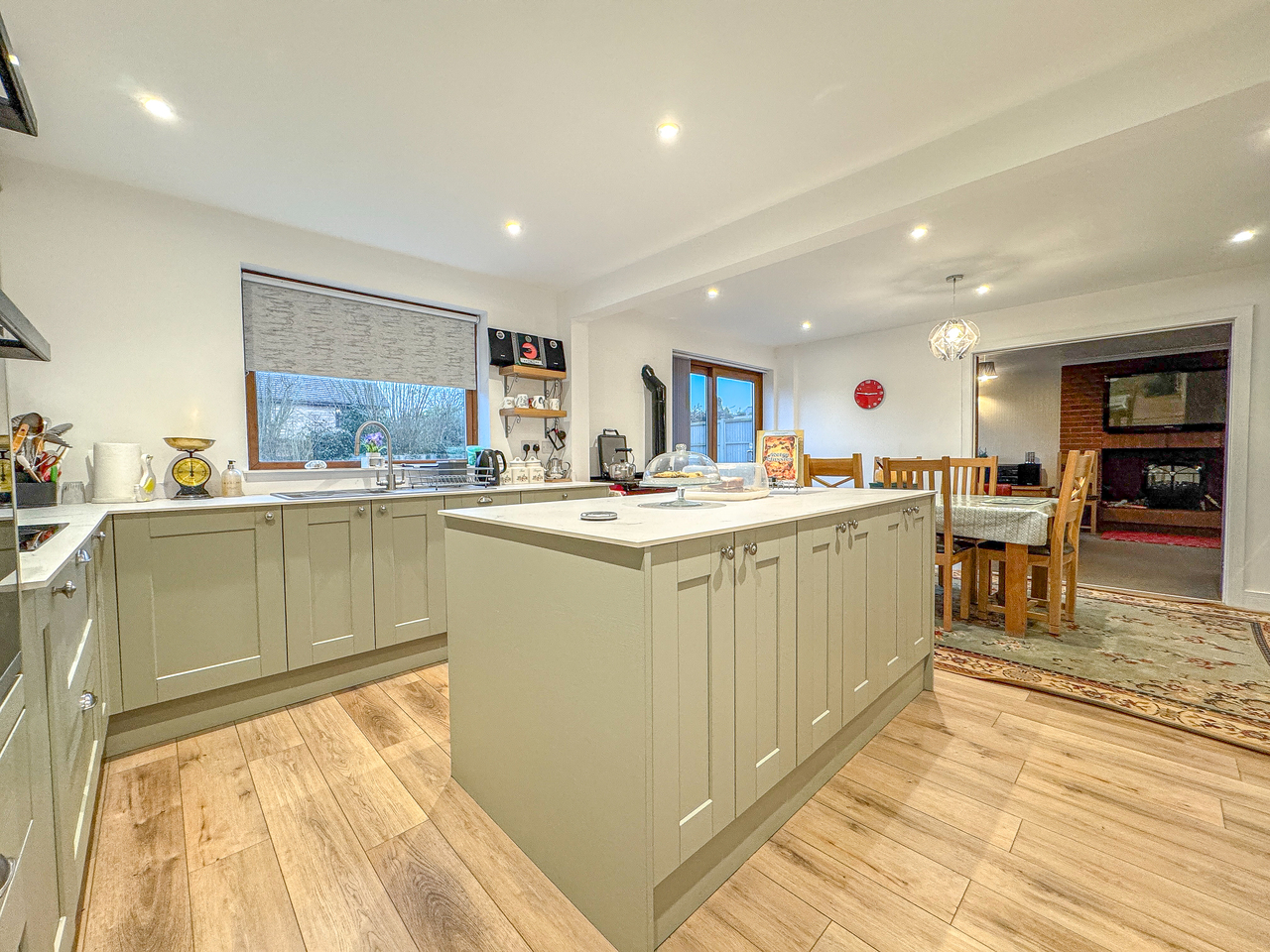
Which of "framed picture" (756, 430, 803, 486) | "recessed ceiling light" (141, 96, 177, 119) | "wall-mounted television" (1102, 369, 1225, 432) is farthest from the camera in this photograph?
"wall-mounted television" (1102, 369, 1225, 432)

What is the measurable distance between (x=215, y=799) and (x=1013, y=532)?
398 centimetres

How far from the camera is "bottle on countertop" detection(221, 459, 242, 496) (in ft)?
9.11

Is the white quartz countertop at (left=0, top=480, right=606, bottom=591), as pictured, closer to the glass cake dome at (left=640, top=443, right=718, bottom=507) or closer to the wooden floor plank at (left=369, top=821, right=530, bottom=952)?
the glass cake dome at (left=640, top=443, right=718, bottom=507)

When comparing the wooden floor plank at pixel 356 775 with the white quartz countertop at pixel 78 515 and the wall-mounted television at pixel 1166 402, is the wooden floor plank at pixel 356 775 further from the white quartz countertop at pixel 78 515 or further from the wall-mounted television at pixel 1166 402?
the wall-mounted television at pixel 1166 402

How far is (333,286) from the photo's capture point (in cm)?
331

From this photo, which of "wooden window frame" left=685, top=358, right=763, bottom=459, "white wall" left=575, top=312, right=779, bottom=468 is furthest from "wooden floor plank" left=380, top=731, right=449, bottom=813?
"wooden window frame" left=685, top=358, right=763, bottom=459

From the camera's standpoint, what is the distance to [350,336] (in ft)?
11.1

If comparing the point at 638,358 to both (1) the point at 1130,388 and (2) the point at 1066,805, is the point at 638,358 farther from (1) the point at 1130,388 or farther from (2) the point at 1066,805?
(1) the point at 1130,388

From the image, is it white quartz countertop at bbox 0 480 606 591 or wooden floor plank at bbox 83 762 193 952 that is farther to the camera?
wooden floor plank at bbox 83 762 193 952

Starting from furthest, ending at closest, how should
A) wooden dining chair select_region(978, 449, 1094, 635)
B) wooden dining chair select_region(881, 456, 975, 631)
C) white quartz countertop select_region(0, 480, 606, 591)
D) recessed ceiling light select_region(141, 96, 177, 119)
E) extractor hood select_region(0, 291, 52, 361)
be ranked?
wooden dining chair select_region(881, 456, 975, 631), wooden dining chair select_region(978, 449, 1094, 635), recessed ceiling light select_region(141, 96, 177, 119), white quartz countertop select_region(0, 480, 606, 591), extractor hood select_region(0, 291, 52, 361)

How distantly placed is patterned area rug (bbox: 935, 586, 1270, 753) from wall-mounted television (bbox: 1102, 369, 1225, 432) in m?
4.57

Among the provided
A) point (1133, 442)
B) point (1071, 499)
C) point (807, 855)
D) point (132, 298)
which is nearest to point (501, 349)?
point (132, 298)

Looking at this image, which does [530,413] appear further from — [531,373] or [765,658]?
[765,658]

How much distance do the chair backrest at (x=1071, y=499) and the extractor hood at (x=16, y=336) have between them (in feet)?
13.3
